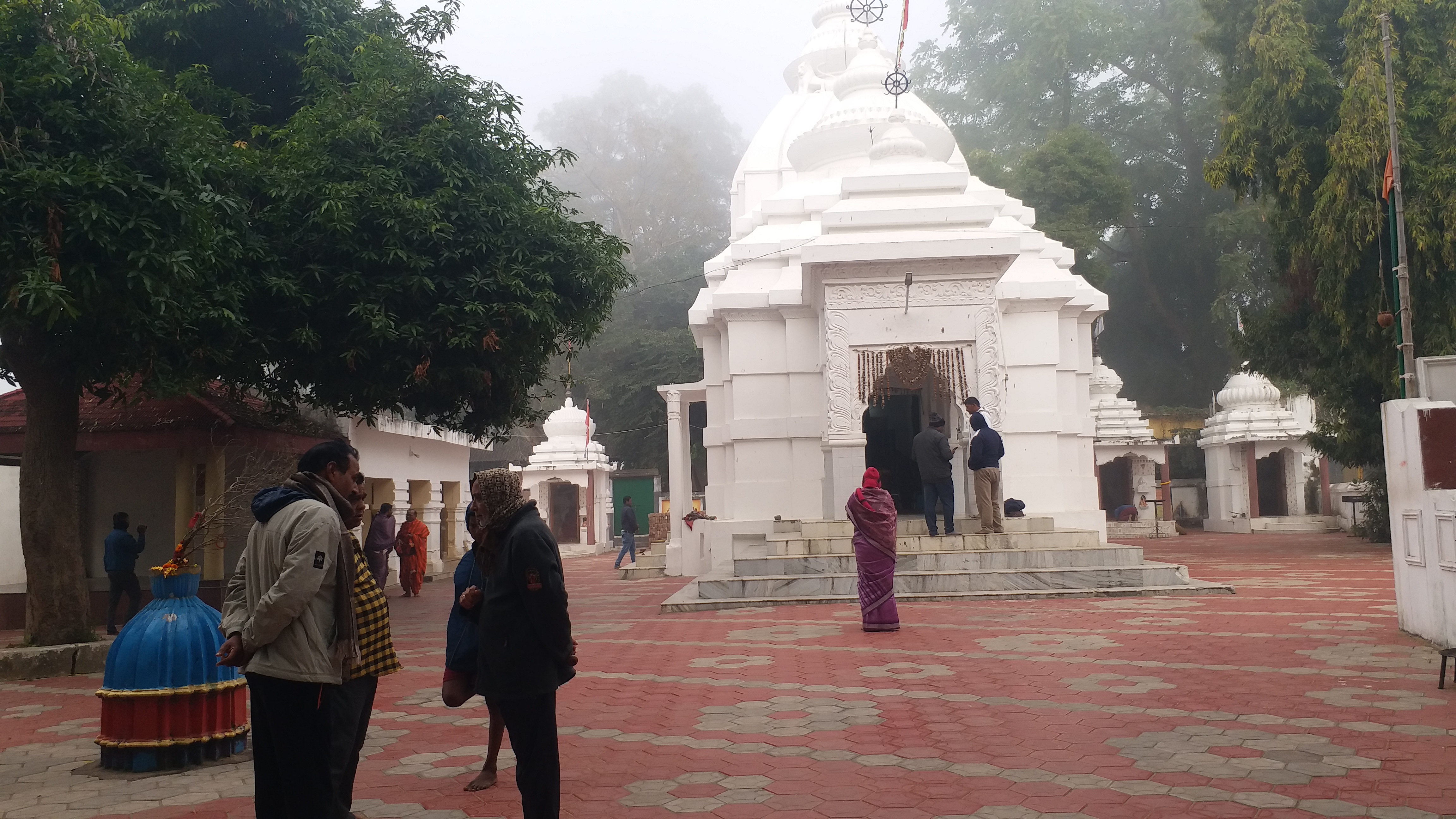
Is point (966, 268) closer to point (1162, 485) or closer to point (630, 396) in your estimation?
point (1162, 485)

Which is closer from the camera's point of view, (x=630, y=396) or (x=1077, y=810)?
(x=1077, y=810)

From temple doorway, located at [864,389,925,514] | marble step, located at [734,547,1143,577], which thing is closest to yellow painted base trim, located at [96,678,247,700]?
marble step, located at [734,547,1143,577]

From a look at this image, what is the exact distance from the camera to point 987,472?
43.4 ft

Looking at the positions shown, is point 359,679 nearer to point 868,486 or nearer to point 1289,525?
point 868,486

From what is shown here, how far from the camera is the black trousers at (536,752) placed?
4008mm

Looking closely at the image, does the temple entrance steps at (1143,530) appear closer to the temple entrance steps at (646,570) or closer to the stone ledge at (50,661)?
the temple entrance steps at (646,570)

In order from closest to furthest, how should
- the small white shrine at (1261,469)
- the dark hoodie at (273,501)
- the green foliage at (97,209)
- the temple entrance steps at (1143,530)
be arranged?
1. the dark hoodie at (273,501)
2. the green foliage at (97,209)
3. the temple entrance steps at (1143,530)
4. the small white shrine at (1261,469)

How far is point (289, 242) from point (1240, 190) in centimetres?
1559

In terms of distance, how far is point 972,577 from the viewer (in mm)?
12695

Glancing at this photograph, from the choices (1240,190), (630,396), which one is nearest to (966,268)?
(1240,190)

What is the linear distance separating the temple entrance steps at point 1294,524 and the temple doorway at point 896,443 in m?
15.2

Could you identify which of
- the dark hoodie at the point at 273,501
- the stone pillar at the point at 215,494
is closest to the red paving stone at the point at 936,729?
the dark hoodie at the point at 273,501

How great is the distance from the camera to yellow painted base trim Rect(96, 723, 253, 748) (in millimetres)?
5602

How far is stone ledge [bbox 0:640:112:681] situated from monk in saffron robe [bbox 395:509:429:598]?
7902 mm
